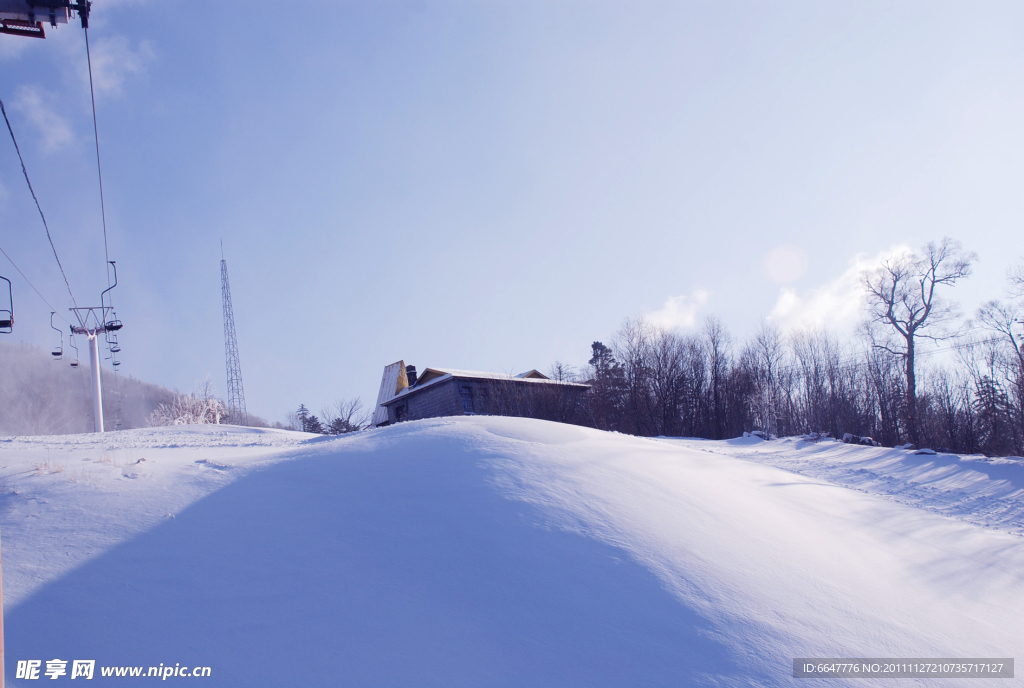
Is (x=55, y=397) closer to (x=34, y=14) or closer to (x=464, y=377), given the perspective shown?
(x=464, y=377)

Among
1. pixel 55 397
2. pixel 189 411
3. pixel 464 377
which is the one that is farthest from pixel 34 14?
pixel 55 397

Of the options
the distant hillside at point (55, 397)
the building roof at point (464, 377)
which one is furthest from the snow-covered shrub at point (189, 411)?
the building roof at point (464, 377)

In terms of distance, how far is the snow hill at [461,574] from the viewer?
3.03m

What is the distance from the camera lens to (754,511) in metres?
5.92

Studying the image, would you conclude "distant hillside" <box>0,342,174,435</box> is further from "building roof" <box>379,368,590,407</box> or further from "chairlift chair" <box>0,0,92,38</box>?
"chairlift chair" <box>0,0,92,38</box>

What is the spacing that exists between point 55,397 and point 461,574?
98.9m

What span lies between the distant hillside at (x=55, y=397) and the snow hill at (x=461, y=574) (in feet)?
227

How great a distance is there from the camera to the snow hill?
119 inches

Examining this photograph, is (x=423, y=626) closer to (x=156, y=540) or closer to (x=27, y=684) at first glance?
(x=27, y=684)

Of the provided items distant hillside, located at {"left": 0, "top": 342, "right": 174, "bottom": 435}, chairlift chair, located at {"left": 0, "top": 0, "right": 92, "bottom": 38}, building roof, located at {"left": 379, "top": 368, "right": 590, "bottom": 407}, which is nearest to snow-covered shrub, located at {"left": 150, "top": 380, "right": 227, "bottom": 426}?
distant hillside, located at {"left": 0, "top": 342, "right": 174, "bottom": 435}

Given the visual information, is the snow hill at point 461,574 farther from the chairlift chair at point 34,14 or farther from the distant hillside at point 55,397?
the distant hillside at point 55,397

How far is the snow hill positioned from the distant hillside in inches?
2724

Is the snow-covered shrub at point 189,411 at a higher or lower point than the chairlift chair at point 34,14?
lower

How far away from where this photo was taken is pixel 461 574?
3.82 m
